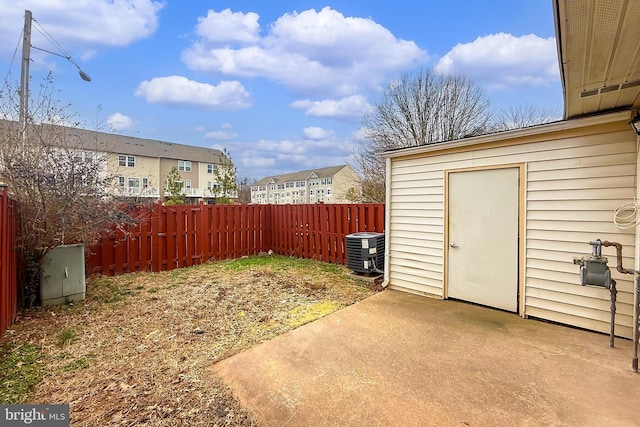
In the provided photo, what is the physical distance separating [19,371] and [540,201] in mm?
5443

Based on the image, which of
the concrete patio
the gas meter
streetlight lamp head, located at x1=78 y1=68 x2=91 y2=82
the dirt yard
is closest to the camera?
the concrete patio

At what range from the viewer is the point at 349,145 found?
16.4 metres

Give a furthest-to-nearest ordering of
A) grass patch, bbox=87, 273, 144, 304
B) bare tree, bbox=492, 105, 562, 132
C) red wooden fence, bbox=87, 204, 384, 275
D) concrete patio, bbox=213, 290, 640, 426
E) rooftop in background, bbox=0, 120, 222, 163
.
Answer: rooftop in background, bbox=0, 120, 222, 163
bare tree, bbox=492, 105, 562, 132
red wooden fence, bbox=87, 204, 384, 275
grass patch, bbox=87, 273, 144, 304
concrete patio, bbox=213, 290, 640, 426

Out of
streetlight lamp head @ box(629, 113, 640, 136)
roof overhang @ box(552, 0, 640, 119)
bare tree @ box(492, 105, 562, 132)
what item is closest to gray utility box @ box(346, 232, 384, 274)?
roof overhang @ box(552, 0, 640, 119)

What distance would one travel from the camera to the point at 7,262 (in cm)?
312

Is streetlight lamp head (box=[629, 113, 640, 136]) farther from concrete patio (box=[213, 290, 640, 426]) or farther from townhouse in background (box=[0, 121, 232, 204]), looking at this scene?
townhouse in background (box=[0, 121, 232, 204])

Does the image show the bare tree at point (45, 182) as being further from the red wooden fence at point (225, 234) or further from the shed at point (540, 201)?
the shed at point (540, 201)

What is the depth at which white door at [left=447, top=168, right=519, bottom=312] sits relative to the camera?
12.0 ft

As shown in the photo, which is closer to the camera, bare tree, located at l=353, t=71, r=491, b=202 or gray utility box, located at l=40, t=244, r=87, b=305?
gray utility box, located at l=40, t=244, r=87, b=305

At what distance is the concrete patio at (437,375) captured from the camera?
186 cm

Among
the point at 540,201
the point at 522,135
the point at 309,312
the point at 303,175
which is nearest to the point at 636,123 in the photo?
the point at 522,135

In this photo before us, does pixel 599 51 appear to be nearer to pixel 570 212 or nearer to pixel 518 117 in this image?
pixel 570 212

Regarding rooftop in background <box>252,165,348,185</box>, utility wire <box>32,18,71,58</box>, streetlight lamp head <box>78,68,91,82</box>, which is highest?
rooftop in background <box>252,165,348,185</box>

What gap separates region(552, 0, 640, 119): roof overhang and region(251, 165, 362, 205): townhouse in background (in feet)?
109
